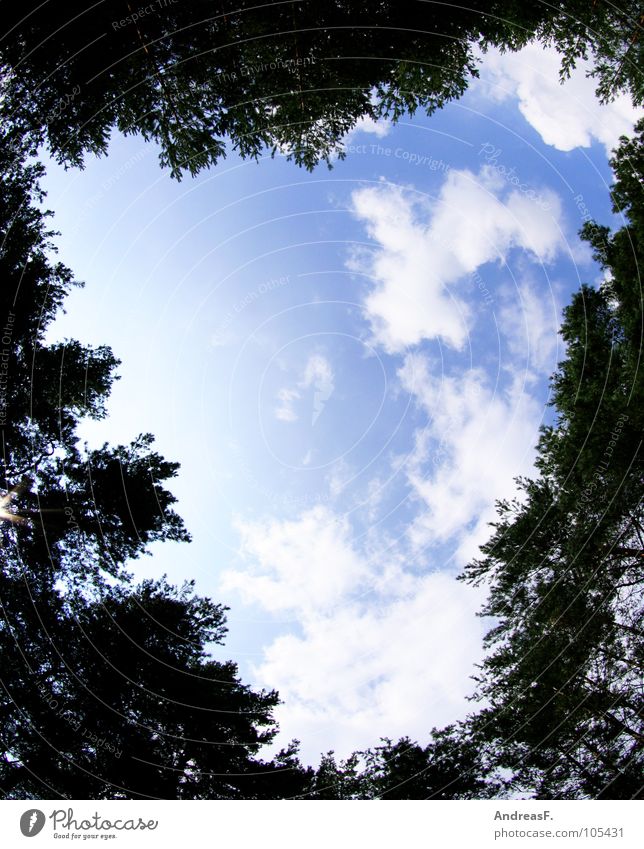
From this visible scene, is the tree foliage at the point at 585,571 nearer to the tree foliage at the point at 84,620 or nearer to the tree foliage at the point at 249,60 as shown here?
the tree foliage at the point at 249,60

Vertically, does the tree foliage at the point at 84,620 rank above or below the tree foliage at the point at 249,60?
below

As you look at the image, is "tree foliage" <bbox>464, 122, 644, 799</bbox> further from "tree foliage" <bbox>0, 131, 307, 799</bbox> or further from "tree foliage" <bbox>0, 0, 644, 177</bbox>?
"tree foliage" <bbox>0, 131, 307, 799</bbox>

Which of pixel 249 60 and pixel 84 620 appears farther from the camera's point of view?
pixel 84 620

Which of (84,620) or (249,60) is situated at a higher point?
(249,60)

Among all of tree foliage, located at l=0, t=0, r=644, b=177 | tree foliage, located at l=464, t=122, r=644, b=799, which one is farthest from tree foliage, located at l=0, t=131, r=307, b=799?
tree foliage, located at l=464, t=122, r=644, b=799

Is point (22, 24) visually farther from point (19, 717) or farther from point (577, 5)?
point (19, 717)

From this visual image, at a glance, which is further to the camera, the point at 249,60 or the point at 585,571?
the point at 585,571

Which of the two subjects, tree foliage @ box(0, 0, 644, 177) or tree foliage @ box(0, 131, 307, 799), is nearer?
tree foliage @ box(0, 0, 644, 177)

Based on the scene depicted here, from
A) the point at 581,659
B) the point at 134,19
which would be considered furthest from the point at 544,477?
the point at 134,19

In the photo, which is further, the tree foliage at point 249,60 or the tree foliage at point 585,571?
the tree foliage at point 585,571

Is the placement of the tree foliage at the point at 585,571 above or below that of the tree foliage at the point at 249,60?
below

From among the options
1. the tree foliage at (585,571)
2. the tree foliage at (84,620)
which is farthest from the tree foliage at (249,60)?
the tree foliage at (585,571)

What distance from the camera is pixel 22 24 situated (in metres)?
9.41
